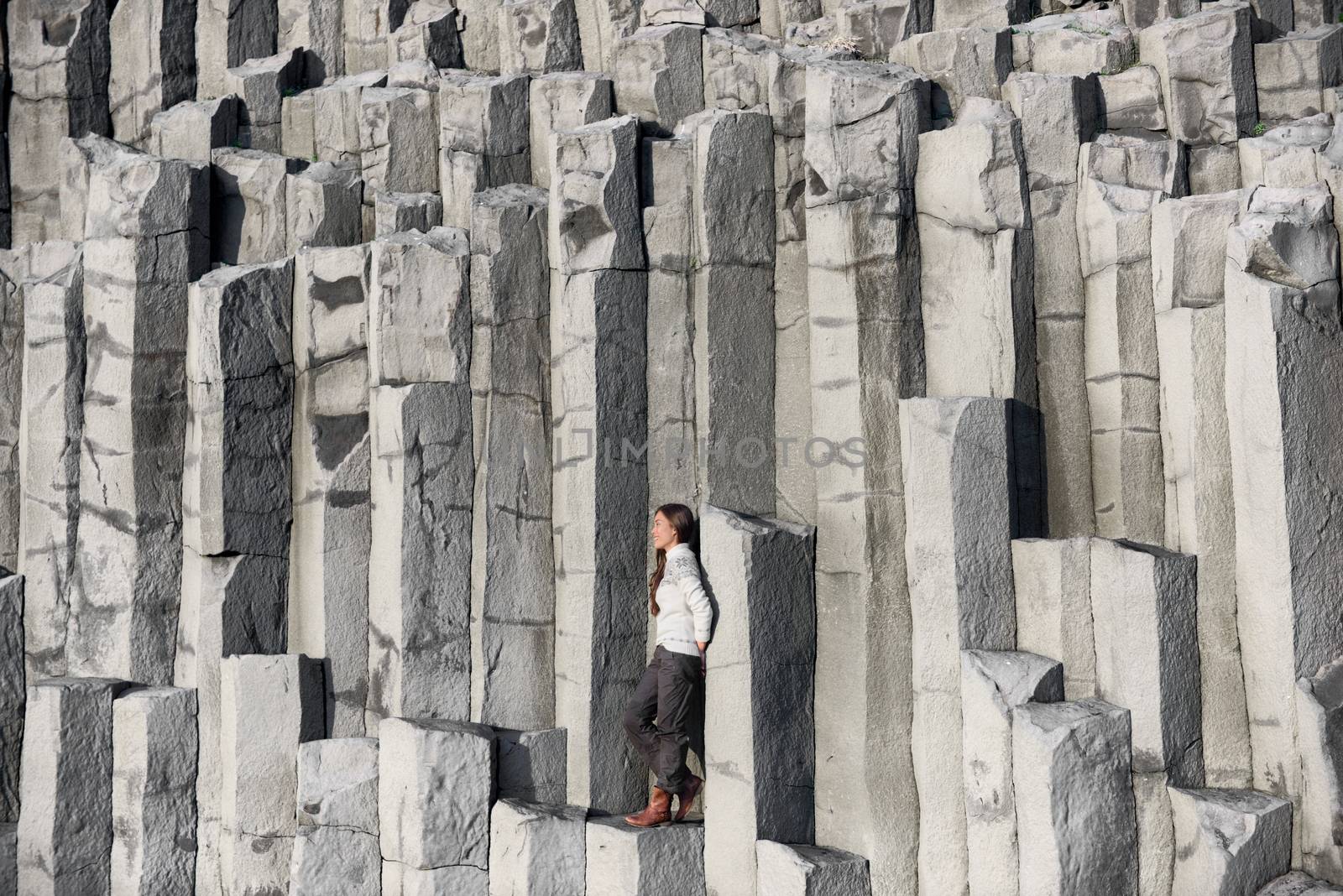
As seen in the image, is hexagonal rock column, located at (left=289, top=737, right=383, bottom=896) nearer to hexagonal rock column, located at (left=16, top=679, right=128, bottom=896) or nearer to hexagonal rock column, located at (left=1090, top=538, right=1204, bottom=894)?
hexagonal rock column, located at (left=16, top=679, right=128, bottom=896)

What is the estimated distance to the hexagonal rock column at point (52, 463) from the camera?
893 cm

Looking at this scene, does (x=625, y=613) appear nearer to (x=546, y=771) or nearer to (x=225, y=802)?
(x=546, y=771)

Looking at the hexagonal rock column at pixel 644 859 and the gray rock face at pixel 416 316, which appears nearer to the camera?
the hexagonal rock column at pixel 644 859

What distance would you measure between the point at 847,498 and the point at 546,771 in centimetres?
236

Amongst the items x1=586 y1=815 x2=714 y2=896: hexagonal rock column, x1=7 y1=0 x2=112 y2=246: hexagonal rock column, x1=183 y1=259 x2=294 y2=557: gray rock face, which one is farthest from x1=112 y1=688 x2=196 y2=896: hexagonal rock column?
x1=7 y1=0 x2=112 y2=246: hexagonal rock column

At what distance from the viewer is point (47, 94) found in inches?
415

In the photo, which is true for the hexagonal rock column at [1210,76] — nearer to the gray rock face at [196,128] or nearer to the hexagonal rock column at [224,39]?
the gray rock face at [196,128]

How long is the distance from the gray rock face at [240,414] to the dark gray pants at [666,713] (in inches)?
100

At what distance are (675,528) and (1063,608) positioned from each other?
6.88 ft

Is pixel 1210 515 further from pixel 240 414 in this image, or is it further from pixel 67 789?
pixel 67 789

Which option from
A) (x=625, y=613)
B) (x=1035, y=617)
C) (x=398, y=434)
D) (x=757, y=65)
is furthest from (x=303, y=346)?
(x=1035, y=617)

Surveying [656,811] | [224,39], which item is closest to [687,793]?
[656,811]

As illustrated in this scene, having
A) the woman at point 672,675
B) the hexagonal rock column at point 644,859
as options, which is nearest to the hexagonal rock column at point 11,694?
the hexagonal rock column at point 644,859

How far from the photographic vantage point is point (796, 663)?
751cm
